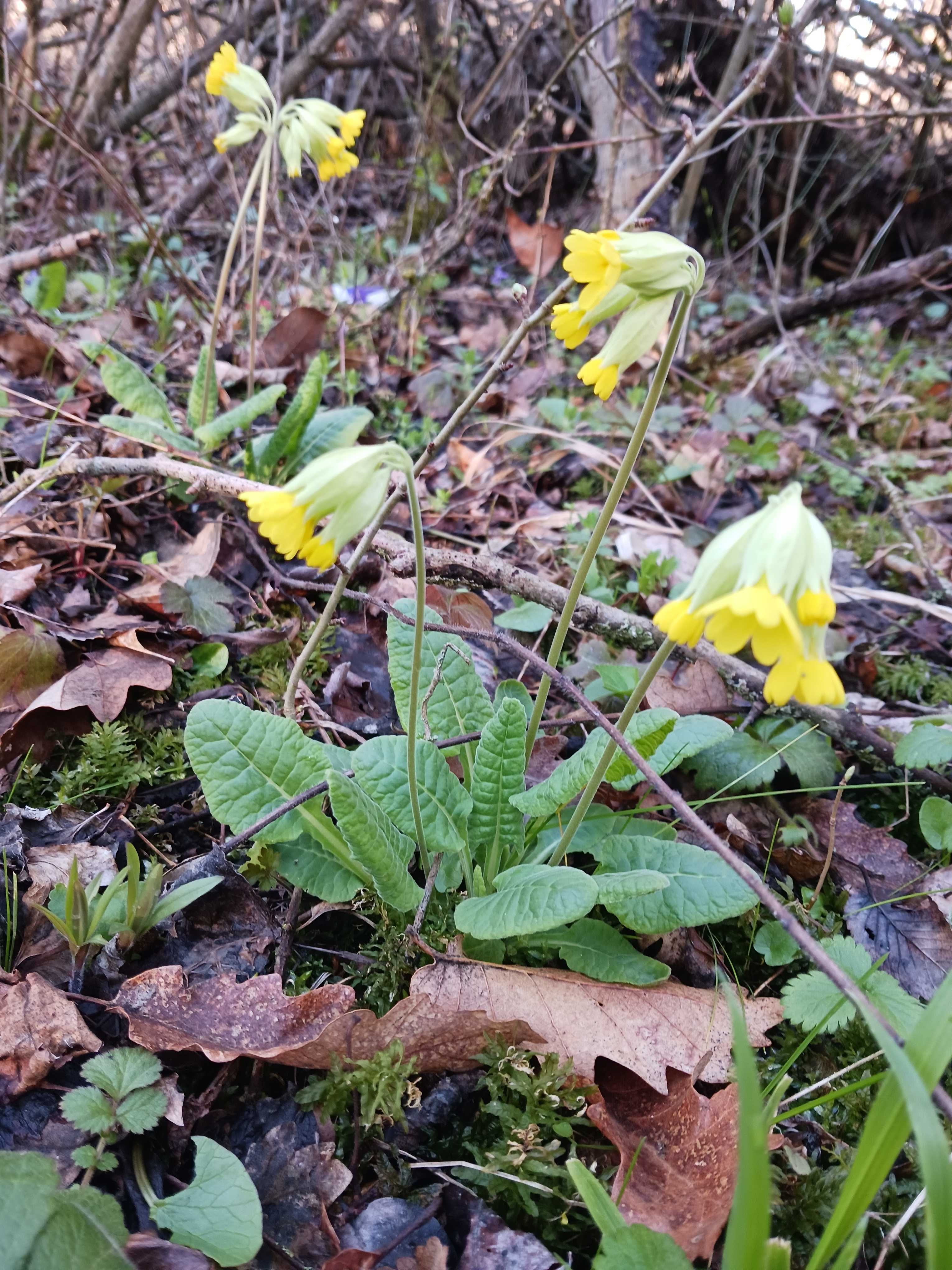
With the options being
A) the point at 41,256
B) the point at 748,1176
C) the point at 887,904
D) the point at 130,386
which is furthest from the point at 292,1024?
the point at 41,256

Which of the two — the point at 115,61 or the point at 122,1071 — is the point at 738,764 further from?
the point at 115,61

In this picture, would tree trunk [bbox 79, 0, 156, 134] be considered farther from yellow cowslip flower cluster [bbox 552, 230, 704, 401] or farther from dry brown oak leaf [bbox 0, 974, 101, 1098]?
dry brown oak leaf [bbox 0, 974, 101, 1098]

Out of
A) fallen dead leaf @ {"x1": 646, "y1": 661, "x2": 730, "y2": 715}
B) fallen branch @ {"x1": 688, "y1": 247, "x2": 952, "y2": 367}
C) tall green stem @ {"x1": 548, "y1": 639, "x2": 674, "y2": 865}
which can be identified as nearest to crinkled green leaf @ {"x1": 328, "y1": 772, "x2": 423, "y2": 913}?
tall green stem @ {"x1": 548, "y1": 639, "x2": 674, "y2": 865}

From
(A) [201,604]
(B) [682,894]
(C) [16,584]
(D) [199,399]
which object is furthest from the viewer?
(D) [199,399]

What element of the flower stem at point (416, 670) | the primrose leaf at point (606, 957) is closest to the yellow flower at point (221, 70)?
the flower stem at point (416, 670)

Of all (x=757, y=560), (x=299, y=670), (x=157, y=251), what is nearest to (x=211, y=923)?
(x=299, y=670)

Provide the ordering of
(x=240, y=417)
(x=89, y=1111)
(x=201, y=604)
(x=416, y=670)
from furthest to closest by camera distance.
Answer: (x=240, y=417)
(x=201, y=604)
(x=416, y=670)
(x=89, y=1111)

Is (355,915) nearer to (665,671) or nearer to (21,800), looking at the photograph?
(21,800)
